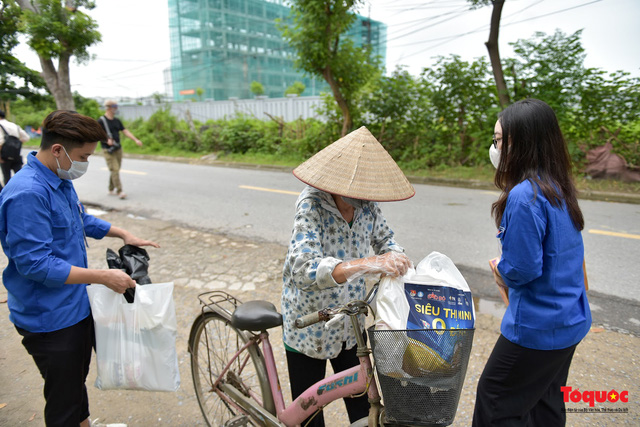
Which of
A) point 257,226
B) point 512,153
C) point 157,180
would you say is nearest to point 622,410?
point 512,153

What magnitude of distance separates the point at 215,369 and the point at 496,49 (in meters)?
9.13

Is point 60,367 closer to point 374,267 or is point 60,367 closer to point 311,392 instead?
point 311,392

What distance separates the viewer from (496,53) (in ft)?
29.5

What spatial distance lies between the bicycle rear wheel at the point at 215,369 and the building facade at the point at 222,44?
228ft

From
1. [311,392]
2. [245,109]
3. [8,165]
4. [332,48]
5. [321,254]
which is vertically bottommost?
[311,392]

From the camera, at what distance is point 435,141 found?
1067 centimetres

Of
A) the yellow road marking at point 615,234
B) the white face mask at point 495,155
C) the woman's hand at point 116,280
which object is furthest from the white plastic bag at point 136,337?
the yellow road marking at point 615,234

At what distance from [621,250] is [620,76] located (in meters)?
5.13

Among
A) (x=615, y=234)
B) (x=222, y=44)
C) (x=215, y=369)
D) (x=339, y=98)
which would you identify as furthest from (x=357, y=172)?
(x=222, y=44)

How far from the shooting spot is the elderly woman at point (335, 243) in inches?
57.0

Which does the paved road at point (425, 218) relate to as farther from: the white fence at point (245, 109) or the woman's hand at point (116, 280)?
the white fence at point (245, 109)

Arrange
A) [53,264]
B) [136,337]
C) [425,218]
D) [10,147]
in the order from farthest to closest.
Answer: [10,147]
[425,218]
[136,337]
[53,264]

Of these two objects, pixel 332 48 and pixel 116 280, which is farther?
pixel 332 48

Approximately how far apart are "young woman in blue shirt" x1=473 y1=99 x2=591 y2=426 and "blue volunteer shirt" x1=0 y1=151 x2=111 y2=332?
1789 mm
